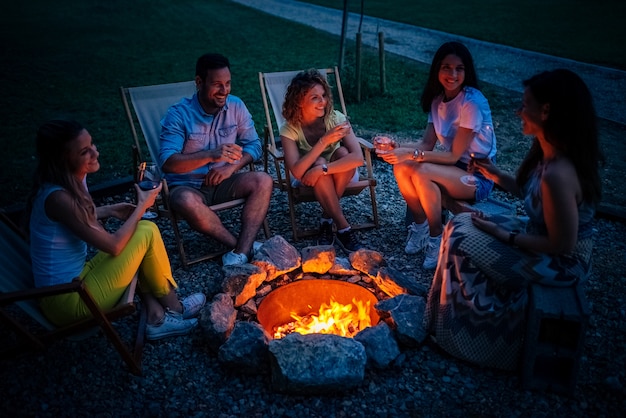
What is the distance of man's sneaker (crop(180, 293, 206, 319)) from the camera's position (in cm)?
316

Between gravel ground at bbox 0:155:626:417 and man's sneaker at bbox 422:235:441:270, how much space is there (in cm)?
86

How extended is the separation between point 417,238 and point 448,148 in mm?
758

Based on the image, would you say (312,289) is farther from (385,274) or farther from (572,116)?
(572,116)

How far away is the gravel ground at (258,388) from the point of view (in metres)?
2.50

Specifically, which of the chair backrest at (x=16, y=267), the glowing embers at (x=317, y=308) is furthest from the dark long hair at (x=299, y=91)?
the chair backrest at (x=16, y=267)

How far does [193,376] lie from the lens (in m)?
2.75

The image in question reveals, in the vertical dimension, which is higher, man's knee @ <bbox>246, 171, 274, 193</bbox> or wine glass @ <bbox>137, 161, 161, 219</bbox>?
wine glass @ <bbox>137, 161, 161, 219</bbox>

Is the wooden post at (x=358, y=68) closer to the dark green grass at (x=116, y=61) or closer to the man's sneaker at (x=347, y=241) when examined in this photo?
the dark green grass at (x=116, y=61)

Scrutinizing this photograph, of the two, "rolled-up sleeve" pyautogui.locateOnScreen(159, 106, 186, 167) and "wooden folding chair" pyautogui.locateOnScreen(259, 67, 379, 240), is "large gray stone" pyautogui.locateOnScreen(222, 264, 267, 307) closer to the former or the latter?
"wooden folding chair" pyautogui.locateOnScreen(259, 67, 379, 240)

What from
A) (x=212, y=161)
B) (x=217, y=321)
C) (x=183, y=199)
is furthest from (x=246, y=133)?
(x=217, y=321)

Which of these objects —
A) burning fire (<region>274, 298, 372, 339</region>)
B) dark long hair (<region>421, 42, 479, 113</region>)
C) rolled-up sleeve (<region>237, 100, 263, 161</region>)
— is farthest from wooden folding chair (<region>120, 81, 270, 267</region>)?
dark long hair (<region>421, 42, 479, 113</region>)

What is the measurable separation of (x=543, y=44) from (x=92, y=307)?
1201cm

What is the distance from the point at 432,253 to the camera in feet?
12.1

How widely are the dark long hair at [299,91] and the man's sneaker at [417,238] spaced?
1266mm
